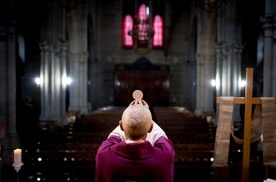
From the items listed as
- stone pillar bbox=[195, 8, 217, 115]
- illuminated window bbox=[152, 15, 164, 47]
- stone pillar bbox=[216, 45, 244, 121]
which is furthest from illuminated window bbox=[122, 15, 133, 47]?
stone pillar bbox=[216, 45, 244, 121]

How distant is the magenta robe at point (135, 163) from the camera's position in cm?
257

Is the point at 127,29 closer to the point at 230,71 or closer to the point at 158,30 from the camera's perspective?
the point at 158,30

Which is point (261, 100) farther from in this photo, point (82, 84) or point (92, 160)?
point (82, 84)

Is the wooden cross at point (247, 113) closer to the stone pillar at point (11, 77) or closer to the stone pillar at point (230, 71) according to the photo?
the stone pillar at point (11, 77)

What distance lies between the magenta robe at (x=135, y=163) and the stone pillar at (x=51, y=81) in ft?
37.8

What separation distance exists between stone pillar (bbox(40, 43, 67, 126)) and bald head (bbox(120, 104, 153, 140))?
38.2 feet

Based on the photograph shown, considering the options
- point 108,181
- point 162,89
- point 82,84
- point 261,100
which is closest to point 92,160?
point 261,100

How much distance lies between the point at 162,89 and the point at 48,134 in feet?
57.5

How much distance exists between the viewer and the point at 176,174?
758 centimetres

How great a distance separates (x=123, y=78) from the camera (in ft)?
86.1

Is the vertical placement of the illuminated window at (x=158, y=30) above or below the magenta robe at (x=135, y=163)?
above

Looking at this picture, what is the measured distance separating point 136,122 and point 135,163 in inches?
13.2

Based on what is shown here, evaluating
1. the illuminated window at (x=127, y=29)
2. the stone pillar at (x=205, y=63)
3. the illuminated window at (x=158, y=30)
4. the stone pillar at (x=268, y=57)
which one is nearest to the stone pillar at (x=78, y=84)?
the stone pillar at (x=205, y=63)

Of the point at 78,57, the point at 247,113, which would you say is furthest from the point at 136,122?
the point at 78,57
